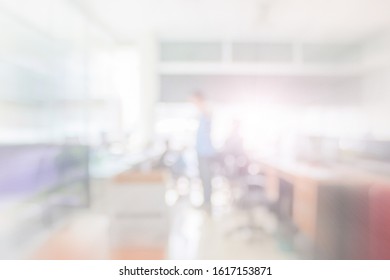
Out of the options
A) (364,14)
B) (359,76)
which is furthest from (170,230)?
(364,14)

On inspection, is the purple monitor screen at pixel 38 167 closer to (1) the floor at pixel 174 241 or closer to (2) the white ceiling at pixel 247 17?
(1) the floor at pixel 174 241

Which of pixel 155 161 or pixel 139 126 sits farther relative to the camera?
pixel 155 161

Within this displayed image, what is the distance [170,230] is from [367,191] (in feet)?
3.40

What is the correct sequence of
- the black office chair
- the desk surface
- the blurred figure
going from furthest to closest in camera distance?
1. the black office chair
2. the blurred figure
3. the desk surface

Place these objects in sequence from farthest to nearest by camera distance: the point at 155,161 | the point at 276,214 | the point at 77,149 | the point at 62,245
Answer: the point at 276,214, the point at 155,161, the point at 77,149, the point at 62,245

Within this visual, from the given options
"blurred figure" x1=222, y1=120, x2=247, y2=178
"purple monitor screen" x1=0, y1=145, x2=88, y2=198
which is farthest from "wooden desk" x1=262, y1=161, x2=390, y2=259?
"purple monitor screen" x1=0, y1=145, x2=88, y2=198

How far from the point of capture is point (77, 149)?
166 cm

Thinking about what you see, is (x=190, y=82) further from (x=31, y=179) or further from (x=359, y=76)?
(x=31, y=179)

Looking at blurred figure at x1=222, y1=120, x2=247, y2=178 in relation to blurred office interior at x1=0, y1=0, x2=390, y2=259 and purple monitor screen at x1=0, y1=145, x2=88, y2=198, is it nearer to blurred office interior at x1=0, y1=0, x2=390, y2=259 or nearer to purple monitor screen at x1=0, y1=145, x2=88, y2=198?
blurred office interior at x1=0, y1=0, x2=390, y2=259

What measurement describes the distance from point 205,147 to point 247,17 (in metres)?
0.85

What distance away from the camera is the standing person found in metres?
1.88

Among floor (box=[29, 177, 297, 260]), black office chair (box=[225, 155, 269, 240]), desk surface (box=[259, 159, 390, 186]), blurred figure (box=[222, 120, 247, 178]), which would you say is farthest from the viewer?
black office chair (box=[225, 155, 269, 240])

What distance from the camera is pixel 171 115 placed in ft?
5.92
